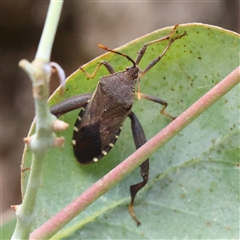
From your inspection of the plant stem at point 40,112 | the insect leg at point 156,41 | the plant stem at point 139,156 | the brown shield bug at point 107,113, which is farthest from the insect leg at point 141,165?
the plant stem at point 40,112

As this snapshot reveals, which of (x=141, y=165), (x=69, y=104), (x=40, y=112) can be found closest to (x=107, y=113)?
(x=69, y=104)

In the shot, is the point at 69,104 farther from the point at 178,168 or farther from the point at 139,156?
the point at 139,156

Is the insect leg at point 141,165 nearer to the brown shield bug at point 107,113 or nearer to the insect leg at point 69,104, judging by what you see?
the brown shield bug at point 107,113

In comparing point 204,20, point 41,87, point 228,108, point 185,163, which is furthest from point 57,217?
point 204,20

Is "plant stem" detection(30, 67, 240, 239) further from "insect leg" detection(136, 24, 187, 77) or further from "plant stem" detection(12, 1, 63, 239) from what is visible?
"insect leg" detection(136, 24, 187, 77)

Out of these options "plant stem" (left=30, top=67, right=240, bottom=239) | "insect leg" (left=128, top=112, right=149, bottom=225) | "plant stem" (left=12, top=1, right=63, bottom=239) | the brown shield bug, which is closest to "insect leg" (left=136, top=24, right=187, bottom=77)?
the brown shield bug

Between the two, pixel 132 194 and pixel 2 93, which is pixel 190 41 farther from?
pixel 2 93
